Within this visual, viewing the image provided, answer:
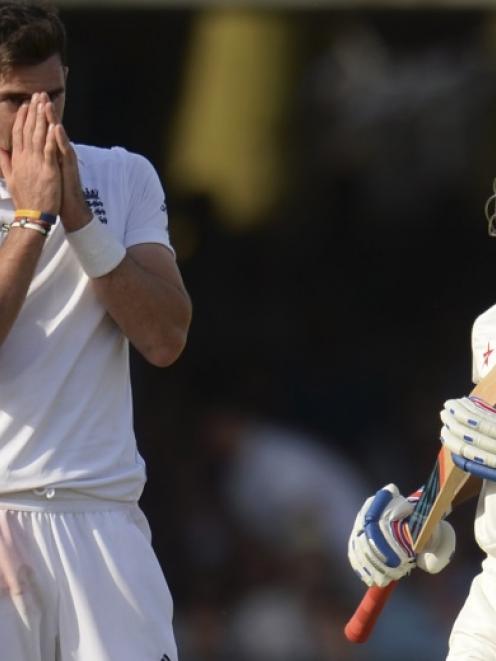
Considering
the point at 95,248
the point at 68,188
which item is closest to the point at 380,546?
the point at 95,248

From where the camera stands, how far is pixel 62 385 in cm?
348

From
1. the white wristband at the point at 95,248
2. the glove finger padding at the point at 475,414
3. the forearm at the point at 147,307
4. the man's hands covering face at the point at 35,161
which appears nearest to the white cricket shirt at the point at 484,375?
the glove finger padding at the point at 475,414

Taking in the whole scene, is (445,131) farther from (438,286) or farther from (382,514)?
(382,514)

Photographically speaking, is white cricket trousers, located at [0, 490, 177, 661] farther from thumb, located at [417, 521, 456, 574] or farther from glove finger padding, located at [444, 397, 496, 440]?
glove finger padding, located at [444, 397, 496, 440]

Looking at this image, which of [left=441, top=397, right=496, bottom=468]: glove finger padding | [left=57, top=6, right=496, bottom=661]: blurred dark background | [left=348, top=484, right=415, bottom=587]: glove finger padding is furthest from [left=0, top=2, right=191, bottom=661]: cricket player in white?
[left=57, top=6, right=496, bottom=661]: blurred dark background

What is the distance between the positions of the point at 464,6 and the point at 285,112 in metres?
0.74

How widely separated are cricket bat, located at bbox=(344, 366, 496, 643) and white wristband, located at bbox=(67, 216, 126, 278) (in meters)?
0.85

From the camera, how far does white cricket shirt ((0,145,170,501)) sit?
346 centimetres

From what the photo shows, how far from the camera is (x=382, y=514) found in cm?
380

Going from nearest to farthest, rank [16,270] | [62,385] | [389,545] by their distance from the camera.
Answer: [16,270] → [62,385] → [389,545]

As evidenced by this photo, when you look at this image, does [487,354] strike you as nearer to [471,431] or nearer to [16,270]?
[471,431]

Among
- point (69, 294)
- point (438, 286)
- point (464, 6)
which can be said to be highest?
point (464, 6)

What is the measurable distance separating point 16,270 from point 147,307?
0.29m

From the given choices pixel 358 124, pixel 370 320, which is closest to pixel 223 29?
pixel 358 124
